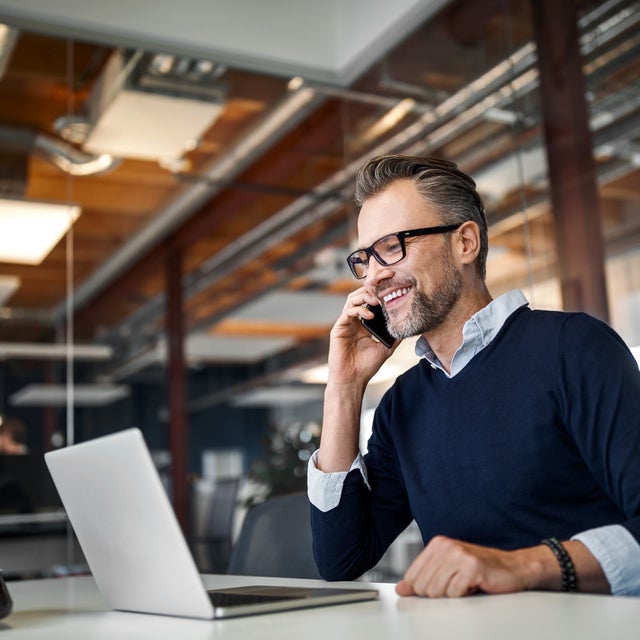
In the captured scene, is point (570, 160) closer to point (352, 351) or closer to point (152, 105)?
point (152, 105)

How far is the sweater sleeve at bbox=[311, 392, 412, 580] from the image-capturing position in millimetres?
1842

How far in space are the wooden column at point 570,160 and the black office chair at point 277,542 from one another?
2.00 meters

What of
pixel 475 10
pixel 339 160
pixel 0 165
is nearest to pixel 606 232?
pixel 475 10

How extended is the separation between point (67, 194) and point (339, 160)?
1618mm

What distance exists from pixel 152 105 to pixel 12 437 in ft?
6.06

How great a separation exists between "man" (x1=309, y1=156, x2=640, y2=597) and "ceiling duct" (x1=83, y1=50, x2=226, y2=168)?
116 inches

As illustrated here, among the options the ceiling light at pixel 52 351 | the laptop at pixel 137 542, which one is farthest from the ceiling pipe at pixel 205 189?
the laptop at pixel 137 542

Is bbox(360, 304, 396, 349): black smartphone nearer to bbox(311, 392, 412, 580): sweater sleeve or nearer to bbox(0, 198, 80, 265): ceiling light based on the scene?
bbox(311, 392, 412, 580): sweater sleeve

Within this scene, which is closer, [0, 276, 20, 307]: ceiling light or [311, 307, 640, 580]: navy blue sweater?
[311, 307, 640, 580]: navy blue sweater

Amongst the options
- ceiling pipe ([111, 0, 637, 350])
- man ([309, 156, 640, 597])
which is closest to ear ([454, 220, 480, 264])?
man ([309, 156, 640, 597])

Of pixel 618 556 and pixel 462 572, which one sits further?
pixel 618 556

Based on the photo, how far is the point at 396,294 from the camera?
1997 millimetres

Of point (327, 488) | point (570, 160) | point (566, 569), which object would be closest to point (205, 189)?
point (570, 160)

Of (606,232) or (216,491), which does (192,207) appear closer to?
(216,491)
